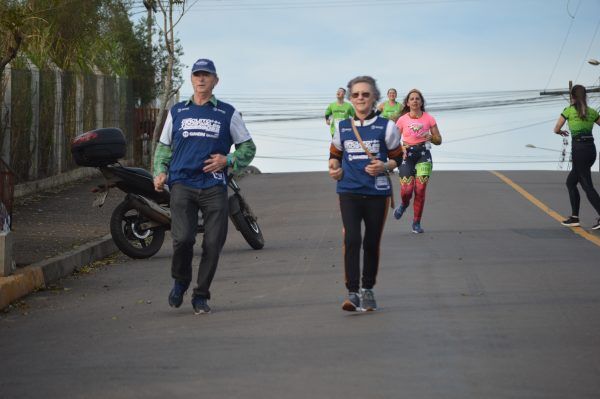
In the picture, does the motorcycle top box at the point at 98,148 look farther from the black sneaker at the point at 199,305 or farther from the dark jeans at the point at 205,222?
the black sneaker at the point at 199,305

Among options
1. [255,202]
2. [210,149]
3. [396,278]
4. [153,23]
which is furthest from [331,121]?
[210,149]

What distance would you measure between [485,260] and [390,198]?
3.55 metres

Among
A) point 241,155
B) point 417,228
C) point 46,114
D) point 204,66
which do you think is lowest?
point 417,228

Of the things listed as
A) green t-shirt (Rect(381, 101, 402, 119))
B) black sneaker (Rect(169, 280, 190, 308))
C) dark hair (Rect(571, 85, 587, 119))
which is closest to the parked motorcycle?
black sneaker (Rect(169, 280, 190, 308))

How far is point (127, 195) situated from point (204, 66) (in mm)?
4619

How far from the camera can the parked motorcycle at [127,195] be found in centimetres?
1425

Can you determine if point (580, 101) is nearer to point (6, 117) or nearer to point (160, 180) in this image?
point (6, 117)

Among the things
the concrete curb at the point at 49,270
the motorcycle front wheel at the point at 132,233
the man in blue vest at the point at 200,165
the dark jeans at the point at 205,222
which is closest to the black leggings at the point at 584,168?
the motorcycle front wheel at the point at 132,233

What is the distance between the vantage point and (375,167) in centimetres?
995

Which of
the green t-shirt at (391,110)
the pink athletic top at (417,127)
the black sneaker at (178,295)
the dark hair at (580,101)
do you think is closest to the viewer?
the black sneaker at (178,295)

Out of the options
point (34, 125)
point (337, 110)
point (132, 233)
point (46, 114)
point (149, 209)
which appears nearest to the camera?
point (149, 209)

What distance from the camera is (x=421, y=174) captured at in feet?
56.3

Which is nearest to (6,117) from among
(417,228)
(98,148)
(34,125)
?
(34,125)

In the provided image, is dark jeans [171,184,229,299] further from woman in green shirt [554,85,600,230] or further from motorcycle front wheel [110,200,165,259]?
woman in green shirt [554,85,600,230]
